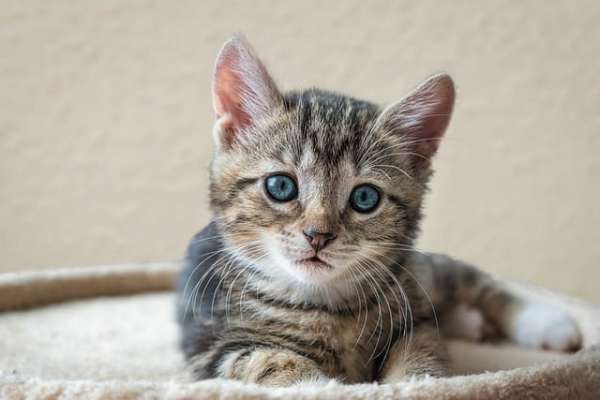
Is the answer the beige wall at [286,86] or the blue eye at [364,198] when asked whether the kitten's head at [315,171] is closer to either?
the blue eye at [364,198]

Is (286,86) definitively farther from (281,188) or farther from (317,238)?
(317,238)

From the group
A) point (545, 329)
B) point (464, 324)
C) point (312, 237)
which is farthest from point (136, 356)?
point (545, 329)

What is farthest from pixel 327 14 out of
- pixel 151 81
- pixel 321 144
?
pixel 321 144

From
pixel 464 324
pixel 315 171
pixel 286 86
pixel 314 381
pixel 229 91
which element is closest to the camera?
pixel 314 381

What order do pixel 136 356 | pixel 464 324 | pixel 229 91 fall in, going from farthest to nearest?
pixel 464 324
pixel 136 356
pixel 229 91

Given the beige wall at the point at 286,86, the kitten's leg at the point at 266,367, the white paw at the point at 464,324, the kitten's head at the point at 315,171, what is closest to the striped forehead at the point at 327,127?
the kitten's head at the point at 315,171

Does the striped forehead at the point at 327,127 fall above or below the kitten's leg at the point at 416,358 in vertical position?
above
